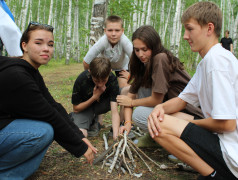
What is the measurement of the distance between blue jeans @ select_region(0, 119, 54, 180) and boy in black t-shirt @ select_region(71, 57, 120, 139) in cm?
106

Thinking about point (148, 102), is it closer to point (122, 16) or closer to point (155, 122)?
point (155, 122)

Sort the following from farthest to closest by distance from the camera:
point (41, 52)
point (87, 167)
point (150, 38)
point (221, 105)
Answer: point (150, 38) → point (87, 167) → point (41, 52) → point (221, 105)

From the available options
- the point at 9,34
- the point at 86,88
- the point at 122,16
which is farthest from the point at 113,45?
the point at 122,16

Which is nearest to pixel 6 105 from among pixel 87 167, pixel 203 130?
pixel 87 167

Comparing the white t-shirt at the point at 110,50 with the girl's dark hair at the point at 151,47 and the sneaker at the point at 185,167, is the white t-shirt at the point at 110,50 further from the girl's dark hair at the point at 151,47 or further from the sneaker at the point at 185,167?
the sneaker at the point at 185,167

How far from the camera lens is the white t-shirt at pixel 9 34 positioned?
2754mm

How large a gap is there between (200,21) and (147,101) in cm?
112

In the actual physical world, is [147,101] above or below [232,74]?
below

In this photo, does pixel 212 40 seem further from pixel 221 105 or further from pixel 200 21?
pixel 221 105

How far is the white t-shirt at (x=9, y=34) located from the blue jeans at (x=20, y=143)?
1520 mm

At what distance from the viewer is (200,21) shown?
1.66 metres

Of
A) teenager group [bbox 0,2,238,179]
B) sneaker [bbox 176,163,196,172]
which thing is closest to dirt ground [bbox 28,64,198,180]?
sneaker [bbox 176,163,196,172]

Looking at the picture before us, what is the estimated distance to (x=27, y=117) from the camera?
175 cm

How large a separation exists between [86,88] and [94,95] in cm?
19
